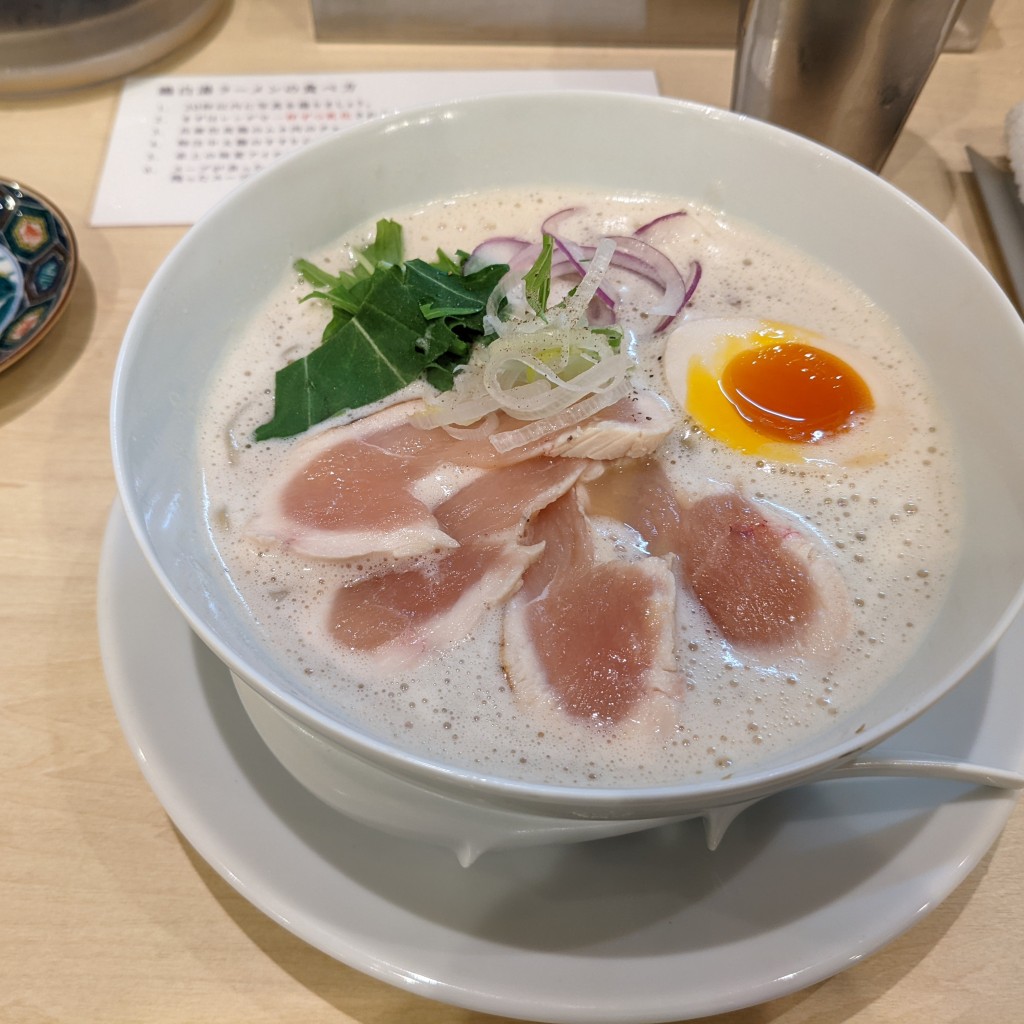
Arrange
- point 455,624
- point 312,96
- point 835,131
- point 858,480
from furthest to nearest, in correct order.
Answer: point 312,96 → point 835,131 → point 858,480 → point 455,624

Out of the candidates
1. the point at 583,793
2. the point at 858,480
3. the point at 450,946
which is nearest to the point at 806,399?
the point at 858,480

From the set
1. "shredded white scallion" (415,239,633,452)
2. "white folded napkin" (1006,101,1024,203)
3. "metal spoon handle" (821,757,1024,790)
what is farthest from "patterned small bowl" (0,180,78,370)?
"white folded napkin" (1006,101,1024,203)

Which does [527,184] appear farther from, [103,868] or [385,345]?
[103,868]

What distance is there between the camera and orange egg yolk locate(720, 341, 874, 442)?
4.09 ft

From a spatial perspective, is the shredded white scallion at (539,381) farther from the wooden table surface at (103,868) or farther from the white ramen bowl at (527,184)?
the wooden table surface at (103,868)

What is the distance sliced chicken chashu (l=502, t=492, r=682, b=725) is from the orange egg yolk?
33 cm

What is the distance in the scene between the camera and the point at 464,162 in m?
1.47

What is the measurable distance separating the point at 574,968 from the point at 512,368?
2.42ft

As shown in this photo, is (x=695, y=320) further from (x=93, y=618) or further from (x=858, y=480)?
(x=93, y=618)

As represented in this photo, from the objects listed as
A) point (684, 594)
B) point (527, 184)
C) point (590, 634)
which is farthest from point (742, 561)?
point (527, 184)

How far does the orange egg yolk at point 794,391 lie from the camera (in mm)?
1246

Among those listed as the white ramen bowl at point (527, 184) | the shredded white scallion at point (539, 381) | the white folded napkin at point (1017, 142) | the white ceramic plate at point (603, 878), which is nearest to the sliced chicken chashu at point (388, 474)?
the shredded white scallion at point (539, 381)

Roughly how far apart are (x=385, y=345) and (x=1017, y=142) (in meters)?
1.45

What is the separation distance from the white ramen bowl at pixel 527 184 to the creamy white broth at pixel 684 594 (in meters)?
0.03
